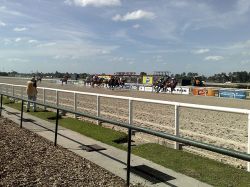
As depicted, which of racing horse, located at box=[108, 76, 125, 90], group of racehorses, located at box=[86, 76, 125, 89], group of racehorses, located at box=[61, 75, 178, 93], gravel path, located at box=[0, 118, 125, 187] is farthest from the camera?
group of racehorses, located at box=[86, 76, 125, 89]

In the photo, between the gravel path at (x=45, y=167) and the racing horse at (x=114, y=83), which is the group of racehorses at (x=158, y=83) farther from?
the gravel path at (x=45, y=167)

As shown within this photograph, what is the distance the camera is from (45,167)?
22.0ft

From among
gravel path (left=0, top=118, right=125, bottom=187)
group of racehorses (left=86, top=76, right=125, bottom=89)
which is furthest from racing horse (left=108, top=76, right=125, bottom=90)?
gravel path (left=0, top=118, right=125, bottom=187)

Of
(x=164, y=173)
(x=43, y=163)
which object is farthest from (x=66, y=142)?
(x=164, y=173)

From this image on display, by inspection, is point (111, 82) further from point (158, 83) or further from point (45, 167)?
point (45, 167)

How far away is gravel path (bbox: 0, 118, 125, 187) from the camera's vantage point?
19.3 ft

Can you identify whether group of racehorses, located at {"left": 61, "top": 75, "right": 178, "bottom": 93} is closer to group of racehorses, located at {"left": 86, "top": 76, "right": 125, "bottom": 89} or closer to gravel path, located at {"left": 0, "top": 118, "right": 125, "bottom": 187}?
group of racehorses, located at {"left": 86, "top": 76, "right": 125, "bottom": 89}

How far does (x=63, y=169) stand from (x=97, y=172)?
0.63 meters

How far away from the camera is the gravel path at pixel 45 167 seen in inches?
232

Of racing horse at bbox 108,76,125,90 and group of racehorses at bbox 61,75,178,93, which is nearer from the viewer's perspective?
group of racehorses at bbox 61,75,178,93

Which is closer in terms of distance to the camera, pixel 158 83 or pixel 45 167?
pixel 45 167

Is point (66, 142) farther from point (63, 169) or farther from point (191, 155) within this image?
point (191, 155)

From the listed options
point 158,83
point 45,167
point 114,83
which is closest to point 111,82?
point 114,83

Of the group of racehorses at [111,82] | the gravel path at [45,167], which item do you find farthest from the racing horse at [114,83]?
the gravel path at [45,167]
